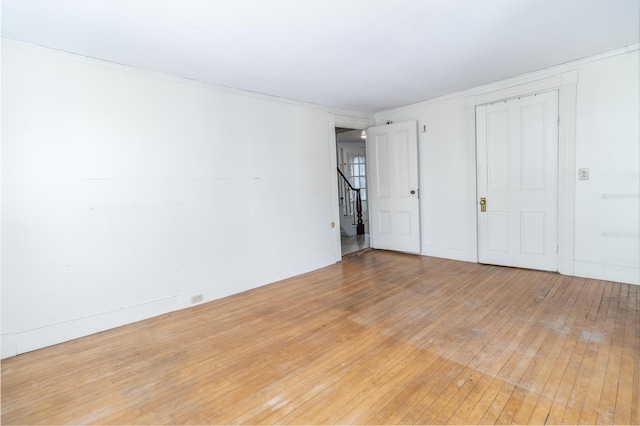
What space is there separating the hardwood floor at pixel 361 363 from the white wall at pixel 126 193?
33 centimetres

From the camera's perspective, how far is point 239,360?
7.77ft

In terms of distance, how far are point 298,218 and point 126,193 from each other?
7.40ft

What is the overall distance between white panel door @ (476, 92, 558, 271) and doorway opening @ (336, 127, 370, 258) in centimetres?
303

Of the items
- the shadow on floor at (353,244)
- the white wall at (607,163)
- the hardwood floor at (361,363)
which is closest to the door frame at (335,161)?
the shadow on floor at (353,244)

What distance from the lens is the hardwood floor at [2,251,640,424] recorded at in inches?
70.0

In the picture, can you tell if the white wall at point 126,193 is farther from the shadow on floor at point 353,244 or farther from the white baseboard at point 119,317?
the shadow on floor at point 353,244

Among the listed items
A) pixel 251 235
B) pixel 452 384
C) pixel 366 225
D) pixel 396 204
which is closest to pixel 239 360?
pixel 452 384

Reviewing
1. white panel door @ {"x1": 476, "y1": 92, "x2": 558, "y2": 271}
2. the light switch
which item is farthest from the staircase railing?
the light switch

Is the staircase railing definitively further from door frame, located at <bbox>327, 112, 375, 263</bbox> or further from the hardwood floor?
the hardwood floor

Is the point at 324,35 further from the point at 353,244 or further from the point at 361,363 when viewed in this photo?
the point at 353,244

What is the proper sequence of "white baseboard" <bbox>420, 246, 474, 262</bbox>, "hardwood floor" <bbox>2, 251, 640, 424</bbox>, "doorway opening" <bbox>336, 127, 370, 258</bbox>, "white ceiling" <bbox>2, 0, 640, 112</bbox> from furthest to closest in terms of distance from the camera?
"doorway opening" <bbox>336, 127, 370, 258</bbox> < "white baseboard" <bbox>420, 246, 474, 262</bbox> < "white ceiling" <bbox>2, 0, 640, 112</bbox> < "hardwood floor" <bbox>2, 251, 640, 424</bbox>

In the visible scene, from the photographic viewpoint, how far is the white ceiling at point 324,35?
223cm

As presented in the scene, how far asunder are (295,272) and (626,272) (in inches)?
157

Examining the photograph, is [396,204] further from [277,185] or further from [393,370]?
[393,370]
